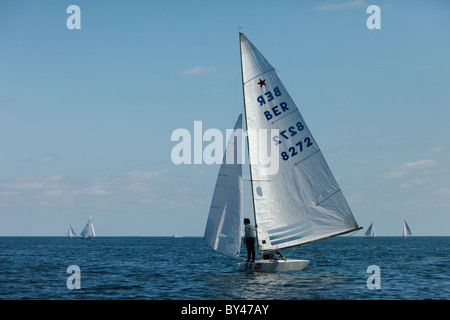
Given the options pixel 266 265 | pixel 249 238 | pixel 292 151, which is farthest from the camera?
pixel 292 151

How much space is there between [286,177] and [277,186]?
672mm

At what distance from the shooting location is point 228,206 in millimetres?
27578

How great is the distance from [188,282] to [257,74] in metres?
11.3

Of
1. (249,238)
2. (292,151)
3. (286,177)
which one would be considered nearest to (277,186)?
(286,177)

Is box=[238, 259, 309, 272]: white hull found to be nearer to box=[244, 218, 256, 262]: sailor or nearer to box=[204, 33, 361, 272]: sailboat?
box=[204, 33, 361, 272]: sailboat

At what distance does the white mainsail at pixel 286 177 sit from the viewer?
27.4 m

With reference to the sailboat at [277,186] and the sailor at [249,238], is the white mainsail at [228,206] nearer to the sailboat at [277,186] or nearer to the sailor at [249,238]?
the sailboat at [277,186]

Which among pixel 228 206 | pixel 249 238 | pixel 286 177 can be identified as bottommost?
pixel 249 238

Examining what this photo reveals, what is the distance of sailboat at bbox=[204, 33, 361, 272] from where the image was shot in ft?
89.9

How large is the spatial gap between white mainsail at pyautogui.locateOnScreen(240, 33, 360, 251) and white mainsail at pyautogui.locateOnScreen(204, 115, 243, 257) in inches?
35.3

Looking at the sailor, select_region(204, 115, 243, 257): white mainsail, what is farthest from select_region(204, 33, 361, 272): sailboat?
the sailor

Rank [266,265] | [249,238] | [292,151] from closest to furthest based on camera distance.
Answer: [266,265]
[249,238]
[292,151]

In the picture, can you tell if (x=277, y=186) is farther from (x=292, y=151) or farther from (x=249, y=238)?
(x=249, y=238)
